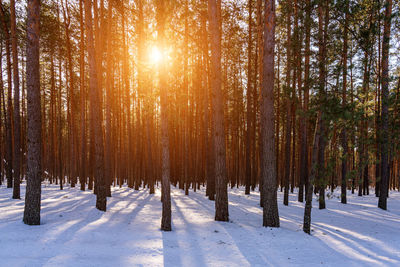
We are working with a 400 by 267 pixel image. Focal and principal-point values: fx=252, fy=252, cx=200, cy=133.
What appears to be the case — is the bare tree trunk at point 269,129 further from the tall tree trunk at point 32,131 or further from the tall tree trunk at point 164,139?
the tall tree trunk at point 32,131

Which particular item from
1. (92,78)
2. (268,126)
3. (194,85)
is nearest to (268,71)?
(268,126)

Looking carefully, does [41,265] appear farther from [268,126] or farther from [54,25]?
[54,25]

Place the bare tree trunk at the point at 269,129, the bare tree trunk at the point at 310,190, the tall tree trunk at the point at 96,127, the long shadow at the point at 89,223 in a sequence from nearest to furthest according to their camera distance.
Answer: the long shadow at the point at 89,223, the bare tree trunk at the point at 310,190, the bare tree trunk at the point at 269,129, the tall tree trunk at the point at 96,127

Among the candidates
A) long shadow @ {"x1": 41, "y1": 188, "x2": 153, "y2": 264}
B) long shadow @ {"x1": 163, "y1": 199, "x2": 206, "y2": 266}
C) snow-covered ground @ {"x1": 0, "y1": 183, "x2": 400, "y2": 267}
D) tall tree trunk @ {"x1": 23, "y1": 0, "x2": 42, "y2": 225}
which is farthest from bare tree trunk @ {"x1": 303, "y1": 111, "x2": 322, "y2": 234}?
tall tree trunk @ {"x1": 23, "y1": 0, "x2": 42, "y2": 225}

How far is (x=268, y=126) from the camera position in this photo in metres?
8.03

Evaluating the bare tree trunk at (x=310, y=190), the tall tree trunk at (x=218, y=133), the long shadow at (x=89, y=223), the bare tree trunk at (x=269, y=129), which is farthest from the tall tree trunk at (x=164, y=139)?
the bare tree trunk at (x=310, y=190)

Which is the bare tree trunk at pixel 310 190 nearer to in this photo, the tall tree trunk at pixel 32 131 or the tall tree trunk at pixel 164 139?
the tall tree trunk at pixel 164 139

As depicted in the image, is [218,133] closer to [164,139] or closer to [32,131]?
[164,139]

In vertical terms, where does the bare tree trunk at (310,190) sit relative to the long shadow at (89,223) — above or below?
→ above

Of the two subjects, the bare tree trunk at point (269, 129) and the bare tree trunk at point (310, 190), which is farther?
the bare tree trunk at point (269, 129)

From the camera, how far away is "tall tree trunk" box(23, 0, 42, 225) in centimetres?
705

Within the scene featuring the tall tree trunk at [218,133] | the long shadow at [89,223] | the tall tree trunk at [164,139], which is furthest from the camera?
the tall tree trunk at [218,133]

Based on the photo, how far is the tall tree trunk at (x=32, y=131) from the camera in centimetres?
705

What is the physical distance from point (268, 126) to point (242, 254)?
394cm
